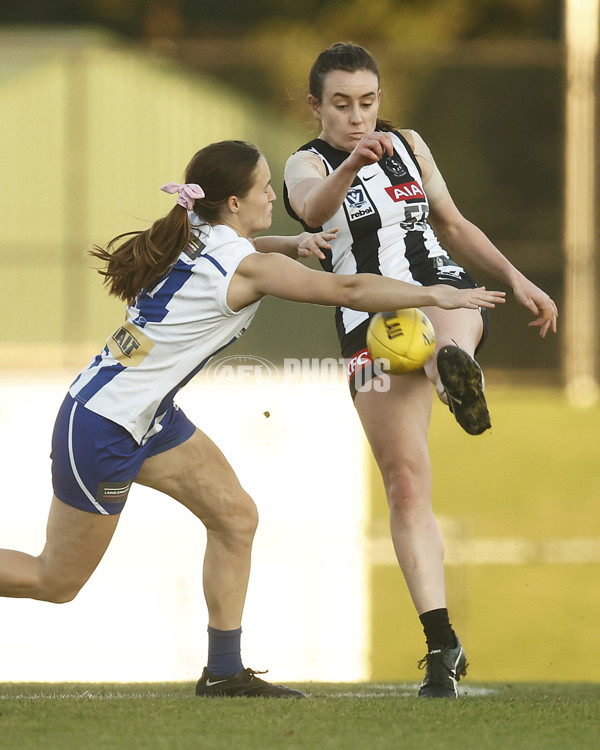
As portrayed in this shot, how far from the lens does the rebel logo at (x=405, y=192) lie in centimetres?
468

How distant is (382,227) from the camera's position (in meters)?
4.65

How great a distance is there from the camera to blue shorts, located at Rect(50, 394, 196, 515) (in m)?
4.17

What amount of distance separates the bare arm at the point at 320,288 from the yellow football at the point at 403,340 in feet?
0.78

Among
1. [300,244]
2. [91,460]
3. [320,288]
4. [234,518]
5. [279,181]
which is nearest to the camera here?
[320,288]

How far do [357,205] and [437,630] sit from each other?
4.79ft

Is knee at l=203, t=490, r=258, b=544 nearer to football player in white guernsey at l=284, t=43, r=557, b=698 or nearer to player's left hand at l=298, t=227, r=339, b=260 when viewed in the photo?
football player in white guernsey at l=284, t=43, r=557, b=698

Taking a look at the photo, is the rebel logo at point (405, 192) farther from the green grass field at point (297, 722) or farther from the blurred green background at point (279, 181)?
the blurred green background at point (279, 181)

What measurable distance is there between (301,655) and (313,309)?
5481mm

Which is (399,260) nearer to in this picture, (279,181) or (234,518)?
(234,518)

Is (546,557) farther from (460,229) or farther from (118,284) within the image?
(118,284)

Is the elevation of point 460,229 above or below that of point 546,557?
above

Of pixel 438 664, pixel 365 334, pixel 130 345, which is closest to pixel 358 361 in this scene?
pixel 365 334

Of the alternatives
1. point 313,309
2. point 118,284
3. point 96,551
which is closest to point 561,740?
point 96,551

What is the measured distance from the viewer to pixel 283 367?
49.5ft
